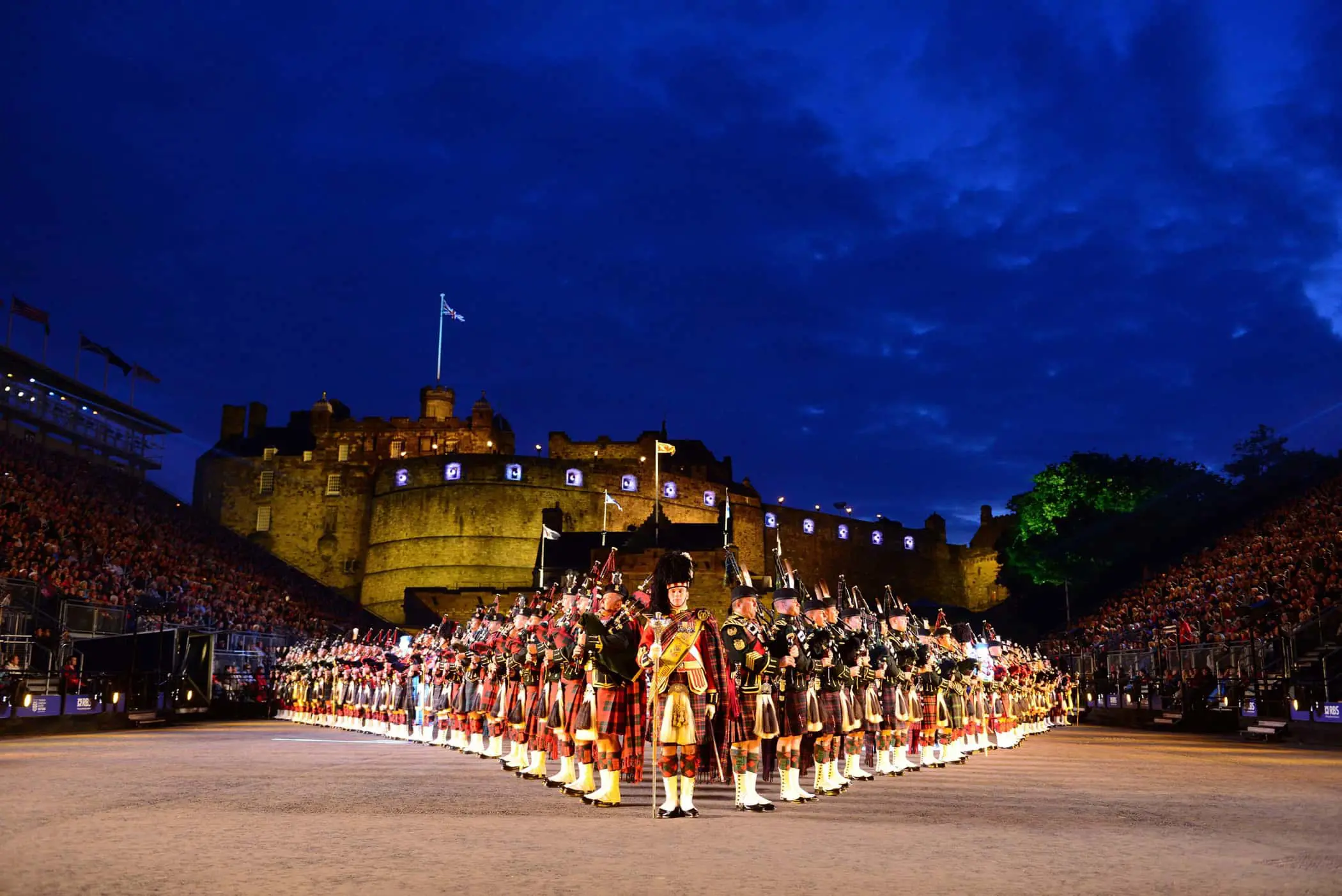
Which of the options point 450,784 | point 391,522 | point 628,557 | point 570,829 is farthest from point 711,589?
point 570,829

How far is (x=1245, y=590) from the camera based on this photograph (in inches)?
1265

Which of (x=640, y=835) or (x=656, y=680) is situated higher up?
(x=656, y=680)

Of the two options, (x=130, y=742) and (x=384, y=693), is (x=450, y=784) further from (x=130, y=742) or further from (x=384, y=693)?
(x=384, y=693)

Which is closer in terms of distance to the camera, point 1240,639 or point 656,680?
point 656,680

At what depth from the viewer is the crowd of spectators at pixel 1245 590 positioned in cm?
2777

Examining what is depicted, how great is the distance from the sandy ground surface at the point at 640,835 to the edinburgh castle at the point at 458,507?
152 feet

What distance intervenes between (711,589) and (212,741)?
123 ft

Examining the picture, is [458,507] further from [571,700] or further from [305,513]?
[571,700]

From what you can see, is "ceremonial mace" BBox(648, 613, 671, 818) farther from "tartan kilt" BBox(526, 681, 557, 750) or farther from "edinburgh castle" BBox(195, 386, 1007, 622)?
"edinburgh castle" BBox(195, 386, 1007, 622)

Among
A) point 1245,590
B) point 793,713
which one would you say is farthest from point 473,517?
point 793,713

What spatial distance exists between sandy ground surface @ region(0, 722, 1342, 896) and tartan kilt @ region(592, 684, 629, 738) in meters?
0.80

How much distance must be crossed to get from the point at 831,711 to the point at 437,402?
263 feet

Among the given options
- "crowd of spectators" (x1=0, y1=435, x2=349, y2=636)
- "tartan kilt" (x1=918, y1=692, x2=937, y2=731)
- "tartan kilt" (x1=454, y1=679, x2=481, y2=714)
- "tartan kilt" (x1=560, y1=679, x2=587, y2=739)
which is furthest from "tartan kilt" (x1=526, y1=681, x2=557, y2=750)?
"crowd of spectators" (x1=0, y1=435, x2=349, y2=636)

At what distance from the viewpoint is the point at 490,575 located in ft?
233
